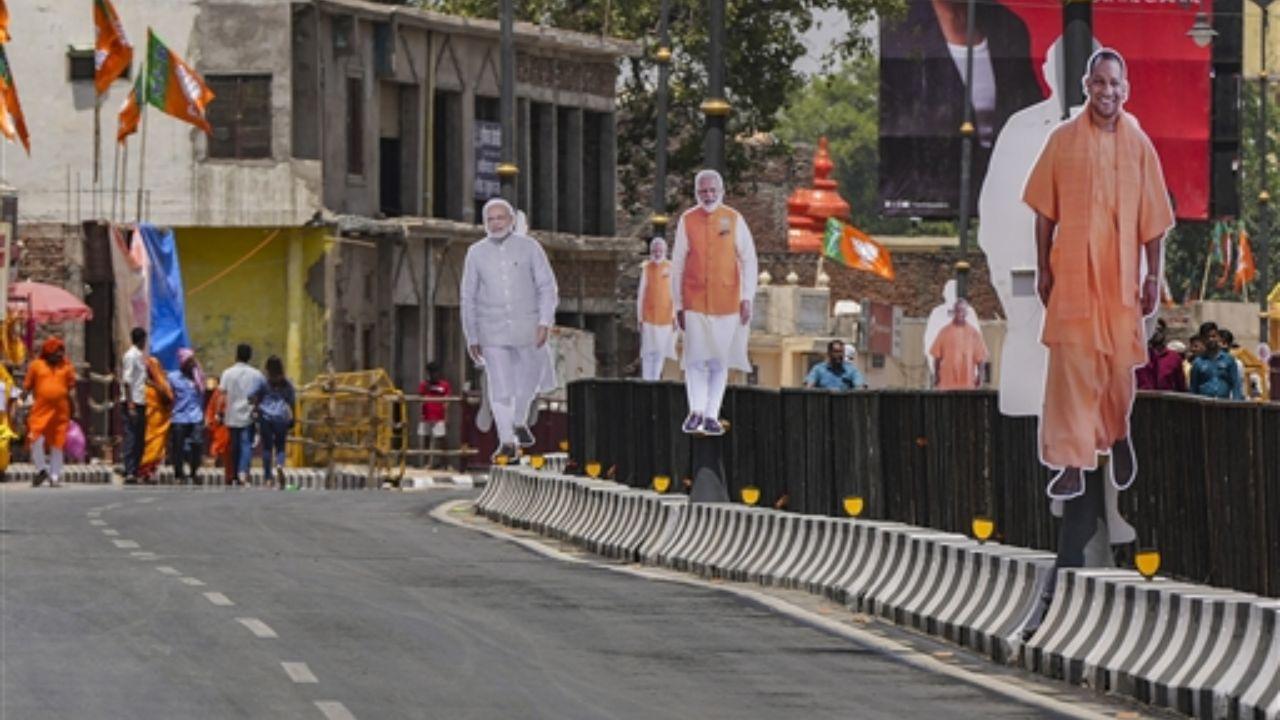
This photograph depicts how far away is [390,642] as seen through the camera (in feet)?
62.9

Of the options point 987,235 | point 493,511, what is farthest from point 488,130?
point 987,235

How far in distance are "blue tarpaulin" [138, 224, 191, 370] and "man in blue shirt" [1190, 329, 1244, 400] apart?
22536mm

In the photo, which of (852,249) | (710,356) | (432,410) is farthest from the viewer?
(852,249)

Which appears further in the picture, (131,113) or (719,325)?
(131,113)

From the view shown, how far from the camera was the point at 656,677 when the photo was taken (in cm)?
1772

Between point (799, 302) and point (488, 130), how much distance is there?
18.9m

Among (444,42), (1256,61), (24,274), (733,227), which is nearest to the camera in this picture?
(733,227)

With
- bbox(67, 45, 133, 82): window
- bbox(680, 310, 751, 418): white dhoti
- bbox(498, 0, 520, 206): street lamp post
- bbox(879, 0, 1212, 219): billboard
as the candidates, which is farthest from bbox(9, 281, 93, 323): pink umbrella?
bbox(879, 0, 1212, 219): billboard

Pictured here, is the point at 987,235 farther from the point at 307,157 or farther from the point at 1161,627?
the point at 307,157

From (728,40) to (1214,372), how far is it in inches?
1697

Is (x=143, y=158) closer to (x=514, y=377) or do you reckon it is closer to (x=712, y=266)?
(x=514, y=377)

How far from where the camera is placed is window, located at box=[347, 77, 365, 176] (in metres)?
63.6

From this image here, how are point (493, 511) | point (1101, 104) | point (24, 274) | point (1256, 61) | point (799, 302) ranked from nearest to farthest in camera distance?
point (1101, 104)
point (493, 511)
point (24, 274)
point (799, 302)
point (1256, 61)

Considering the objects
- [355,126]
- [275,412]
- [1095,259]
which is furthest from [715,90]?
[355,126]
